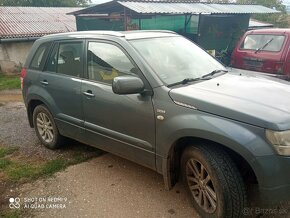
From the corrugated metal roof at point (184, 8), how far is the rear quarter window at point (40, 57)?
514 centimetres

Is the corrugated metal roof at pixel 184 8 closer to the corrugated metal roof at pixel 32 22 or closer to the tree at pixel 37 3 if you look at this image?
the corrugated metal roof at pixel 32 22

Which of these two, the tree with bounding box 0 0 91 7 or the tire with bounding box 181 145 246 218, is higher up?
the tree with bounding box 0 0 91 7

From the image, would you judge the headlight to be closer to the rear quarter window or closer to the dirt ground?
the dirt ground

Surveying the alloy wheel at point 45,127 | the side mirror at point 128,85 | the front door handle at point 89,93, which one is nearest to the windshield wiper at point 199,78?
the side mirror at point 128,85

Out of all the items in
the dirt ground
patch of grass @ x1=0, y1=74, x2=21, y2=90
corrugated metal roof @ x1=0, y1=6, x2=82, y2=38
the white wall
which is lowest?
patch of grass @ x1=0, y1=74, x2=21, y2=90

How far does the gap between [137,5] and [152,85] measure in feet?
24.7

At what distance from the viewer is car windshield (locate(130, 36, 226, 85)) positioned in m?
3.38

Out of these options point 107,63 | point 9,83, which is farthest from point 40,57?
point 9,83

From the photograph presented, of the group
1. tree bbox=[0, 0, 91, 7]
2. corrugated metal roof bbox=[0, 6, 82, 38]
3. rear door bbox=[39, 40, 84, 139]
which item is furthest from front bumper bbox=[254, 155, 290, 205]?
tree bbox=[0, 0, 91, 7]

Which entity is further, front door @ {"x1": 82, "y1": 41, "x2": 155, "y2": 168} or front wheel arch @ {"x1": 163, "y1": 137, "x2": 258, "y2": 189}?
front door @ {"x1": 82, "y1": 41, "x2": 155, "y2": 168}

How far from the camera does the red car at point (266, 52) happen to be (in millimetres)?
6840

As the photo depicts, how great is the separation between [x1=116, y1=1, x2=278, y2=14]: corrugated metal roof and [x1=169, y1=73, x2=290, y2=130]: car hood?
6737 mm

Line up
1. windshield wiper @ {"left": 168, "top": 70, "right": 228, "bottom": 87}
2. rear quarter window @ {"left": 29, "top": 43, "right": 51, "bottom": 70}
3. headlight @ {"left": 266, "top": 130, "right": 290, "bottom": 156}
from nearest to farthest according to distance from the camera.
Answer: headlight @ {"left": 266, "top": 130, "right": 290, "bottom": 156} < windshield wiper @ {"left": 168, "top": 70, "right": 228, "bottom": 87} < rear quarter window @ {"left": 29, "top": 43, "right": 51, "bottom": 70}

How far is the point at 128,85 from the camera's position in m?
3.07
